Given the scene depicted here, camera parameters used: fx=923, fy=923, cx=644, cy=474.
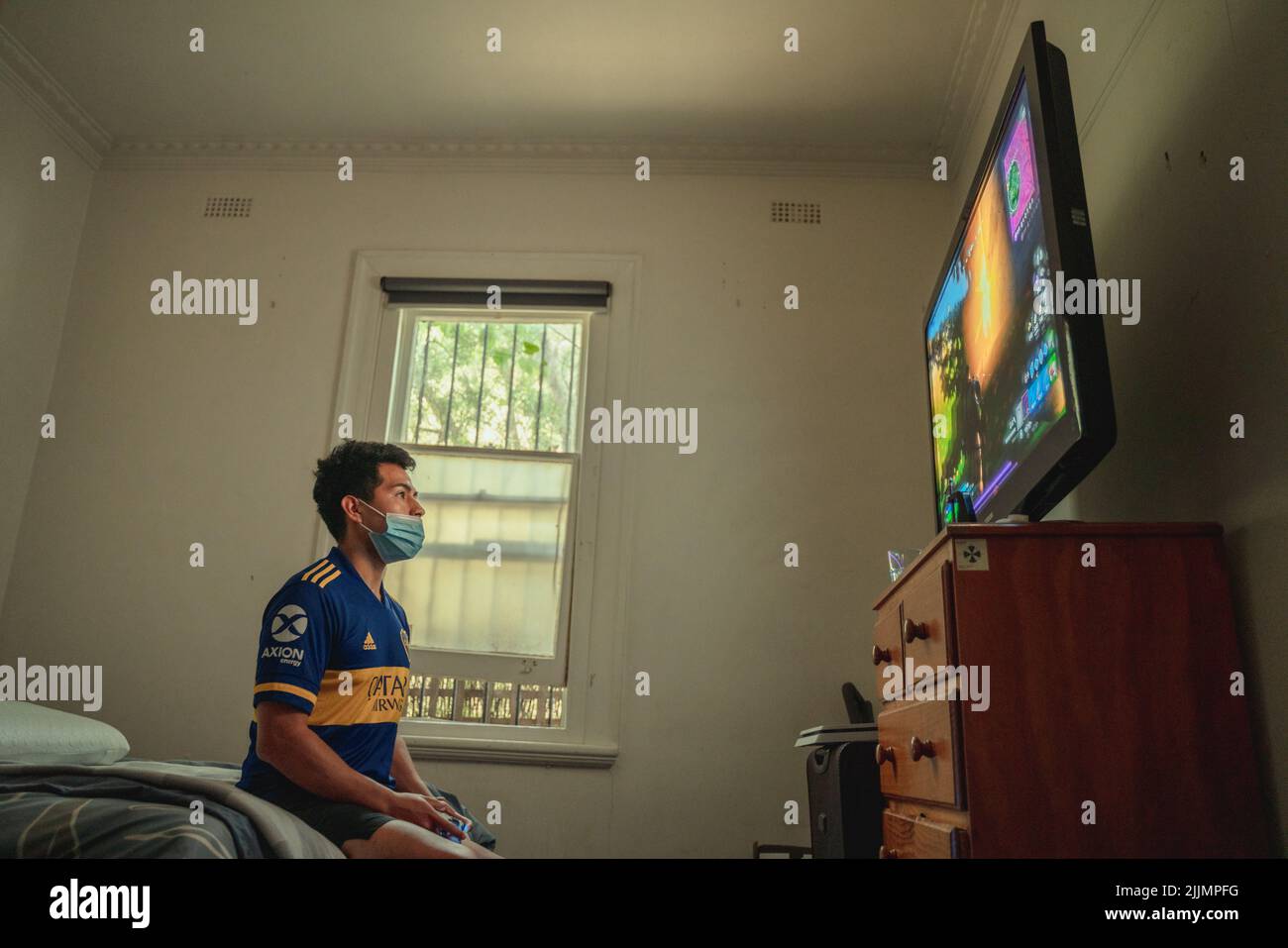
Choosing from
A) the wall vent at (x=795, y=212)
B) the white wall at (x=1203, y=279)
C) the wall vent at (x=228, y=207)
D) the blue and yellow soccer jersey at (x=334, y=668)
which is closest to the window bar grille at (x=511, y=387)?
the wall vent at (x=795, y=212)

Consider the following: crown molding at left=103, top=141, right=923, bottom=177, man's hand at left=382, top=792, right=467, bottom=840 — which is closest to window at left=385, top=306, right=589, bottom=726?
crown molding at left=103, top=141, right=923, bottom=177

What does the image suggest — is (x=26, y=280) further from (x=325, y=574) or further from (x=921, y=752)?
(x=921, y=752)

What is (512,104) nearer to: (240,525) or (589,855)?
(240,525)

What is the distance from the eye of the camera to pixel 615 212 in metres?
3.79

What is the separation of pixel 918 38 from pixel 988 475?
195 cm

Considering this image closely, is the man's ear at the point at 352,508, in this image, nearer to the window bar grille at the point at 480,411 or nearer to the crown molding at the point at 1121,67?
the window bar grille at the point at 480,411

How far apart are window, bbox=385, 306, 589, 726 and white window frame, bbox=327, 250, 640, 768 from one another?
0.06 m

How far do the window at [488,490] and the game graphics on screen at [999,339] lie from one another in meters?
1.54

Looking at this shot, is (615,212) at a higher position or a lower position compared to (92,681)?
higher

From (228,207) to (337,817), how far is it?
317cm

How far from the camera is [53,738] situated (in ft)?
7.35

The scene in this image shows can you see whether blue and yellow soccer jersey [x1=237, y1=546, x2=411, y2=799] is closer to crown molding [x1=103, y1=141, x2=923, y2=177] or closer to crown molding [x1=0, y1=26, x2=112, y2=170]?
crown molding [x1=103, y1=141, x2=923, y2=177]

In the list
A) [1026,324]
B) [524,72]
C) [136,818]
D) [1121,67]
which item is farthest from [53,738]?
[1121,67]
